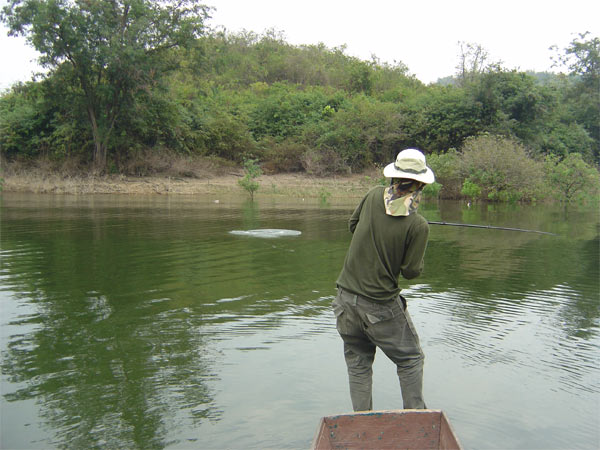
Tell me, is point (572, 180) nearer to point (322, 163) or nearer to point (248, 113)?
point (322, 163)

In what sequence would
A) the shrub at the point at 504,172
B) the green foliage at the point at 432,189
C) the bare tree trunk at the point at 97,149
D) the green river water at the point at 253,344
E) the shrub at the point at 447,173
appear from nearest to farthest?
the green river water at the point at 253,344 < the shrub at the point at 504,172 < the green foliage at the point at 432,189 < the shrub at the point at 447,173 < the bare tree trunk at the point at 97,149

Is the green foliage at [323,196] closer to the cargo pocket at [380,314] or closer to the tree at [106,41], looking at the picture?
the tree at [106,41]

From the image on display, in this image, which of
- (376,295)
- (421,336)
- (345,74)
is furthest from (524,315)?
(345,74)

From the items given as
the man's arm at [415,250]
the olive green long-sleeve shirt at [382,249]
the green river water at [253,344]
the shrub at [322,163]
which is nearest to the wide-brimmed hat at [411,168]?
the olive green long-sleeve shirt at [382,249]

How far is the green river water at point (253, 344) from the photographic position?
407 centimetres

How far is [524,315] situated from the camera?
22.6ft

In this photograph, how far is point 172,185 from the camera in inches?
1141

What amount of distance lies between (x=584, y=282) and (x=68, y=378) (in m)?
7.45

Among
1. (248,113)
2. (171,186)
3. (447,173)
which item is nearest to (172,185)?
(171,186)

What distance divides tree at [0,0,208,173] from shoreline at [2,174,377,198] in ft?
9.12

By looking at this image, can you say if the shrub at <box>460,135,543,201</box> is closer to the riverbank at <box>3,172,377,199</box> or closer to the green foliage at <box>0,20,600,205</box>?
the green foliage at <box>0,20,600,205</box>

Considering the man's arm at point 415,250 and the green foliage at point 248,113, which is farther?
the green foliage at point 248,113

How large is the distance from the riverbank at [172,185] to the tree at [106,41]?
285 centimetres

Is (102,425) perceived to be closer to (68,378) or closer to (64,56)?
(68,378)
